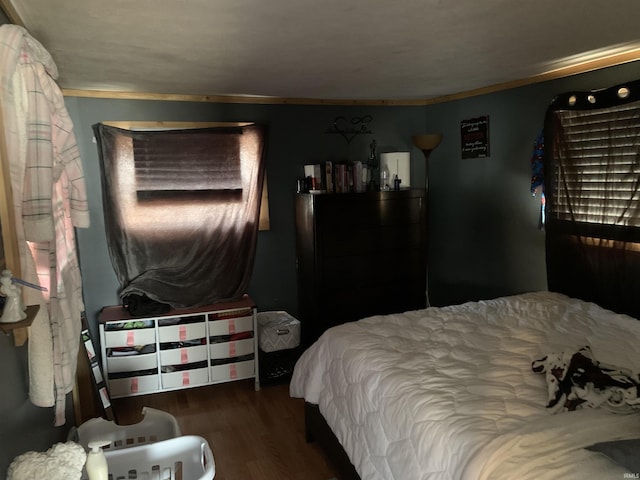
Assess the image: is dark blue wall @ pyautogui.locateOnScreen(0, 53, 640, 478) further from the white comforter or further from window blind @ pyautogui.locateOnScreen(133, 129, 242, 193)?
the white comforter

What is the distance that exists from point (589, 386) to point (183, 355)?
264 cm

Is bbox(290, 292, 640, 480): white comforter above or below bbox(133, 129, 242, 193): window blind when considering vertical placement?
below

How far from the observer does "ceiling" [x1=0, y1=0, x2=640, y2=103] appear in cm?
174

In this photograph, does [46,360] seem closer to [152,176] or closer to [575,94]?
[152,176]

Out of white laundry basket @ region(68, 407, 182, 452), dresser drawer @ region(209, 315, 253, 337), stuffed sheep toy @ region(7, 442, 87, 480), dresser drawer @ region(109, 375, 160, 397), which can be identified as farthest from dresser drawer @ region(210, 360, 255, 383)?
stuffed sheep toy @ region(7, 442, 87, 480)

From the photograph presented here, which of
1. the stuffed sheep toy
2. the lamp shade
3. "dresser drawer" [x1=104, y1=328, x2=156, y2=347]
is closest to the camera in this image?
the stuffed sheep toy

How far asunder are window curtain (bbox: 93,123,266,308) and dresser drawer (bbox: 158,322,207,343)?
190 mm

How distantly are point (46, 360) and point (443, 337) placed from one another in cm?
178

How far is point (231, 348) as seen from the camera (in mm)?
3521

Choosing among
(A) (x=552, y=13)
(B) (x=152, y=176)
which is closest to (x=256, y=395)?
(B) (x=152, y=176)

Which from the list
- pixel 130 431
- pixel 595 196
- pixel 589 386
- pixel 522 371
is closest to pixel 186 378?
pixel 130 431

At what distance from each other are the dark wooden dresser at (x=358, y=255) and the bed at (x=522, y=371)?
1020mm

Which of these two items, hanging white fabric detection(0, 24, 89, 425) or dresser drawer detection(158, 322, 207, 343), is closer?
hanging white fabric detection(0, 24, 89, 425)

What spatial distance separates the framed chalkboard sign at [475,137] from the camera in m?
3.69
